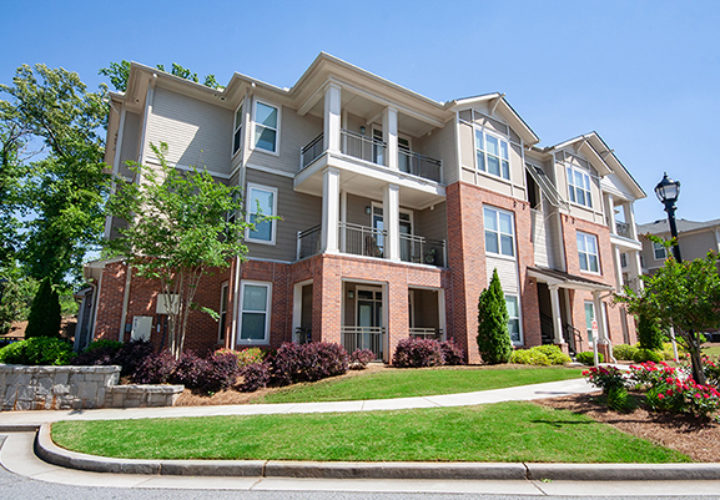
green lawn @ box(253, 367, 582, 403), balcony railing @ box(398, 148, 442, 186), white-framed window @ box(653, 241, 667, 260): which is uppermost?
white-framed window @ box(653, 241, 667, 260)

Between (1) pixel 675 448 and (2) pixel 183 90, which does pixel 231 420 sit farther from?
(2) pixel 183 90

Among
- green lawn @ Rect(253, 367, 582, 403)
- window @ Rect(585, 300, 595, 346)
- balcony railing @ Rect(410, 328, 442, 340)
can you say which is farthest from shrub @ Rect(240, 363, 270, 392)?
window @ Rect(585, 300, 595, 346)

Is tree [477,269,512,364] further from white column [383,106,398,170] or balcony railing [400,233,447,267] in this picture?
white column [383,106,398,170]

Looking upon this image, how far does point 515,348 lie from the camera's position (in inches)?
632

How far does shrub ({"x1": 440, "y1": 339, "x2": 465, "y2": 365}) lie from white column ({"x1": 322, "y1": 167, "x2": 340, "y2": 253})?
4.93 metres

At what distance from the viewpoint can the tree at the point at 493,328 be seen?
13.8m

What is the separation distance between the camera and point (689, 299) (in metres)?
7.63

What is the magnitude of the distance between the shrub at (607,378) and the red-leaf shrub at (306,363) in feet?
20.0

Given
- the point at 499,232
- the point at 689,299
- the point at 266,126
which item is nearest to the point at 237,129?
the point at 266,126

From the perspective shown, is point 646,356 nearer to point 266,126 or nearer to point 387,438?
point 387,438

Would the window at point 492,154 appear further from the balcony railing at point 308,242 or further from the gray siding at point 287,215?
the balcony railing at point 308,242

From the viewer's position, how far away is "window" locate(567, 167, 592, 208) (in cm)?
2186

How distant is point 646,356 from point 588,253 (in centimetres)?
579

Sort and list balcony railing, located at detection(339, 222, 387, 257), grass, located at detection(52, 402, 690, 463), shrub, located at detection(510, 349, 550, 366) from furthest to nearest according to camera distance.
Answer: balcony railing, located at detection(339, 222, 387, 257) < shrub, located at detection(510, 349, 550, 366) < grass, located at detection(52, 402, 690, 463)
